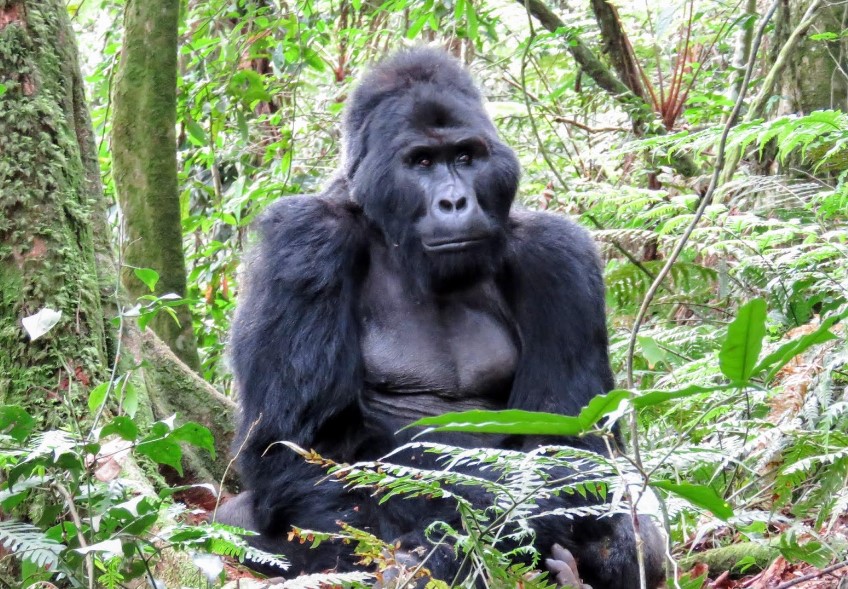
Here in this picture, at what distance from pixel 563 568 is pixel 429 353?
37.2 inches

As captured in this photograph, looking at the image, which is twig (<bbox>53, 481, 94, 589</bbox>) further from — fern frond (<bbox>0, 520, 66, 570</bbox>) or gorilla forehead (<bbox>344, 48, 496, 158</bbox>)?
gorilla forehead (<bbox>344, 48, 496, 158</bbox>)

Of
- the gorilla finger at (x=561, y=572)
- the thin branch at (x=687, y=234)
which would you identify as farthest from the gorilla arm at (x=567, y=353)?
the thin branch at (x=687, y=234)

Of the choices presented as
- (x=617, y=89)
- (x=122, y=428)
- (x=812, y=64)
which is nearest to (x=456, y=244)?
(x=122, y=428)

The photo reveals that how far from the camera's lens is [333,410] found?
3201 millimetres

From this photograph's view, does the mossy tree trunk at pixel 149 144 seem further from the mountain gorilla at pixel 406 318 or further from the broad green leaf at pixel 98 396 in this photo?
the broad green leaf at pixel 98 396

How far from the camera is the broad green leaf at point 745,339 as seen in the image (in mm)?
1192

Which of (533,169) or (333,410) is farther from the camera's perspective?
(533,169)

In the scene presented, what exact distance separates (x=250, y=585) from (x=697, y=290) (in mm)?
3417

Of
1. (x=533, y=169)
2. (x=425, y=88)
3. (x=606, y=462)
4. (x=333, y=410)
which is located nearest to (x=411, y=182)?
(x=425, y=88)

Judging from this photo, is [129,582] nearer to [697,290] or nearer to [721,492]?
[721,492]

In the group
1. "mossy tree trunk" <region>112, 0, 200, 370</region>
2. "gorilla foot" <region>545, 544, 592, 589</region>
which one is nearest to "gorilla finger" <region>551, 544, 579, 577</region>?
"gorilla foot" <region>545, 544, 592, 589</region>

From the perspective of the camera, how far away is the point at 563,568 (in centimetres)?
286

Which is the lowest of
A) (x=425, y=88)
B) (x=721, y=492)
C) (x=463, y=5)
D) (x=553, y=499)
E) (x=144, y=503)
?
(x=721, y=492)

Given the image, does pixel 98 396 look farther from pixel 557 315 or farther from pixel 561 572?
pixel 557 315
